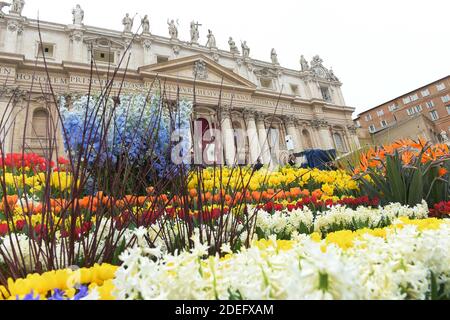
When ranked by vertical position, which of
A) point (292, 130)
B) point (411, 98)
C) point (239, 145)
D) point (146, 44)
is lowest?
point (239, 145)

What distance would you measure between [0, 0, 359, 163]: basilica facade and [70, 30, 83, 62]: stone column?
0.07 metres

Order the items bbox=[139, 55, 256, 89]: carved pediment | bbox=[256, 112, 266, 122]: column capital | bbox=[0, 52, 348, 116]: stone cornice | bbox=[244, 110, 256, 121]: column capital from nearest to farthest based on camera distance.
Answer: bbox=[0, 52, 348, 116]: stone cornice, bbox=[139, 55, 256, 89]: carved pediment, bbox=[244, 110, 256, 121]: column capital, bbox=[256, 112, 266, 122]: column capital

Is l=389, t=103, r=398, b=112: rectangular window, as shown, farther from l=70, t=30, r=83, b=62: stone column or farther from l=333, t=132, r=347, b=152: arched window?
l=70, t=30, r=83, b=62: stone column

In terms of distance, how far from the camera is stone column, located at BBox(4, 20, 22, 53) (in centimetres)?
1791

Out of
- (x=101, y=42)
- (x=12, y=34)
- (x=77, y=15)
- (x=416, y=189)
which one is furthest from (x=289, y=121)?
(x=416, y=189)

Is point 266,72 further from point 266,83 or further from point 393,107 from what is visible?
point 393,107

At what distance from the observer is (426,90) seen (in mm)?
50562

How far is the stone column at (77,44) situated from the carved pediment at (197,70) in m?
4.66

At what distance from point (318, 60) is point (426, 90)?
31442 millimetres

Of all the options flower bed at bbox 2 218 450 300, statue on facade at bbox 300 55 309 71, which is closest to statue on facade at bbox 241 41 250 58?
Answer: statue on facade at bbox 300 55 309 71

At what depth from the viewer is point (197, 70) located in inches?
826

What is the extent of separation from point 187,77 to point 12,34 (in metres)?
11.9

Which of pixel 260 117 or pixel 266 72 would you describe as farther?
pixel 266 72

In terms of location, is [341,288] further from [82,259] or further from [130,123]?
[130,123]
